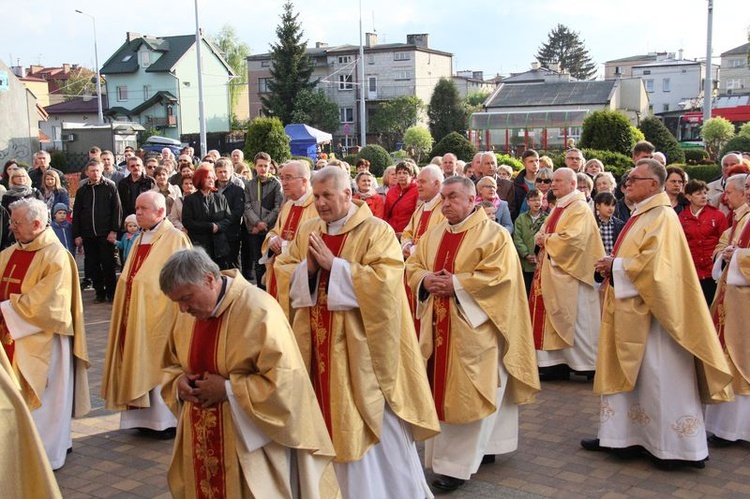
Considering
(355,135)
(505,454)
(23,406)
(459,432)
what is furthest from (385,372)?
(355,135)

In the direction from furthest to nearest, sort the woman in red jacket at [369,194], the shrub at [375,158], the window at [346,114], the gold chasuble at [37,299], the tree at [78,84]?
the tree at [78,84], the window at [346,114], the shrub at [375,158], the woman in red jacket at [369,194], the gold chasuble at [37,299]

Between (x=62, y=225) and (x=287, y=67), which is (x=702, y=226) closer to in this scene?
(x=62, y=225)

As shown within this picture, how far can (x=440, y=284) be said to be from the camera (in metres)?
5.63

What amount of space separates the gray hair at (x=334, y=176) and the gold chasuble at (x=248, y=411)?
3.62ft

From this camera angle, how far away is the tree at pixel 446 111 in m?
55.8

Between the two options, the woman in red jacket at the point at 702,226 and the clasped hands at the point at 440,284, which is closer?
the clasped hands at the point at 440,284

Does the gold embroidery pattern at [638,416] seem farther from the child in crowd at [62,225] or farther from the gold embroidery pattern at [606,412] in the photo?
the child in crowd at [62,225]

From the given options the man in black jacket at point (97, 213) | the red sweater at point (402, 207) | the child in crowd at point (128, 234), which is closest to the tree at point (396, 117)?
the man in black jacket at point (97, 213)

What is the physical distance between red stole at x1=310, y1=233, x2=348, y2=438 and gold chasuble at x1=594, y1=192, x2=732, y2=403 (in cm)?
217

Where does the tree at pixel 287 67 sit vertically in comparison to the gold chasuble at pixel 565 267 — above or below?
above

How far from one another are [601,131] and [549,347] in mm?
11595

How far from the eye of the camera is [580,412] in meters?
7.21

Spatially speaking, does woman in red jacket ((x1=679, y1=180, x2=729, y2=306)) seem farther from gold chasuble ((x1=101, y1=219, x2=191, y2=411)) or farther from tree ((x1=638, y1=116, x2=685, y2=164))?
tree ((x1=638, y1=116, x2=685, y2=164))

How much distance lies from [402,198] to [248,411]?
267 inches
